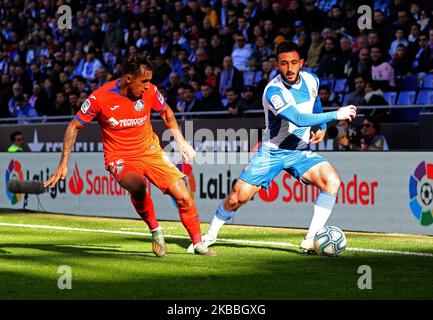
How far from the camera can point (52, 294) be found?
881 cm

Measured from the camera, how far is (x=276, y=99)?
1142 cm

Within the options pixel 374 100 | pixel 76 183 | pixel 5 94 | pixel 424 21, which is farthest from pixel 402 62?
pixel 5 94

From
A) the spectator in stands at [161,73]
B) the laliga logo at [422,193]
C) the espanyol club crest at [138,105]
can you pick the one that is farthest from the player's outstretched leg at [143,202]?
the spectator in stands at [161,73]

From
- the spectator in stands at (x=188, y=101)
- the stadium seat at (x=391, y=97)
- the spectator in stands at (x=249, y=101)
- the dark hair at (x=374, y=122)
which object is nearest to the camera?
the dark hair at (x=374, y=122)

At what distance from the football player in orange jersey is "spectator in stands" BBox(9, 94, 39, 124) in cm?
1552

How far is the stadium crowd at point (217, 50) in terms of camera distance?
62.7 feet

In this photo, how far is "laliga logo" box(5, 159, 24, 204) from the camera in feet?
70.4

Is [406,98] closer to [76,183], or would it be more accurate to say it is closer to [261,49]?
[261,49]

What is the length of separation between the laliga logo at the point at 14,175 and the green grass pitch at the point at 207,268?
244 inches

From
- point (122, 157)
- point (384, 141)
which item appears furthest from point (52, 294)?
point (384, 141)

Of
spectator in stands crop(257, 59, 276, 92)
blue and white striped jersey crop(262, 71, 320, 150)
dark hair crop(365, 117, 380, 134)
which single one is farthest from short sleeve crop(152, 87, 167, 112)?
spectator in stands crop(257, 59, 276, 92)

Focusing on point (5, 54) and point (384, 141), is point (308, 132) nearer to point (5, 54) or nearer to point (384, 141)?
point (384, 141)

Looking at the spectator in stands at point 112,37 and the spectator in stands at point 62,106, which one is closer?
the spectator in stands at point 62,106

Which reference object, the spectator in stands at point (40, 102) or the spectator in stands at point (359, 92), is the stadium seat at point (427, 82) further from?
the spectator in stands at point (40, 102)
